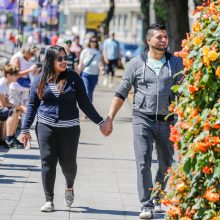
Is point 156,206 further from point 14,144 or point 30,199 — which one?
point 14,144

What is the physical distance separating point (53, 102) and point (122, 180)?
283 centimetres

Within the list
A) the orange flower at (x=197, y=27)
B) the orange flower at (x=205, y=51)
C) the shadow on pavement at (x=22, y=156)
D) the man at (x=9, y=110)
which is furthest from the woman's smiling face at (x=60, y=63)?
the man at (x=9, y=110)

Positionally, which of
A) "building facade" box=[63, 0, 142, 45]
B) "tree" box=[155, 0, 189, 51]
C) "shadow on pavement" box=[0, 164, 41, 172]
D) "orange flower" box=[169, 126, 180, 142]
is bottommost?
"building facade" box=[63, 0, 142, 45]

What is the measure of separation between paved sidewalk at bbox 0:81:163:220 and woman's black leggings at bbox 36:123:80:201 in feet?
1.23

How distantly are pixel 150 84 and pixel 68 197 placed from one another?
1472mm

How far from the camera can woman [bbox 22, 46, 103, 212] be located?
922 centimetres

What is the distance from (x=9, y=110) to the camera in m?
14.5

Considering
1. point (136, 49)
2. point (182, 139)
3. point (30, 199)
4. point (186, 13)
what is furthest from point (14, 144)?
point (136, 49)

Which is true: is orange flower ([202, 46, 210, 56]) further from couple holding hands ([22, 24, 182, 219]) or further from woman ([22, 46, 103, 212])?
woman ([22, 46, 103, 212])

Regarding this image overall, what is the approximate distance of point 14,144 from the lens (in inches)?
577

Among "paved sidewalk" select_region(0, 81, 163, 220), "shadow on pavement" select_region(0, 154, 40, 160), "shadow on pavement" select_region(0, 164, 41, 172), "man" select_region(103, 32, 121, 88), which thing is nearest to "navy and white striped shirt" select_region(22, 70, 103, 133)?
"paved sidewalk" select_region(0, 81, 163, 220)

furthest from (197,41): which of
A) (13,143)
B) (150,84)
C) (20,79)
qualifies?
(20,79)

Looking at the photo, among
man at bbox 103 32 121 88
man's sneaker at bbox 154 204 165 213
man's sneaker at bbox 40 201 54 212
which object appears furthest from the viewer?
man at bbox 103 32 121 88

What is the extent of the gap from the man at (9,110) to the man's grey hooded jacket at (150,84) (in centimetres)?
538
